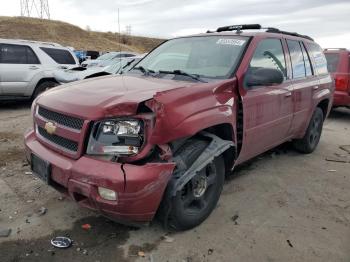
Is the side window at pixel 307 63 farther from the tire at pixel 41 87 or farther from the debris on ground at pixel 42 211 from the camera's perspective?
the tire at pixel 41 87

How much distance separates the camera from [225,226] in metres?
3.80

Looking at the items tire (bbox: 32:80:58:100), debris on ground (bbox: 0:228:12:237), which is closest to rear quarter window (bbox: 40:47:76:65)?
tire (bbox: 32:80:58:100)

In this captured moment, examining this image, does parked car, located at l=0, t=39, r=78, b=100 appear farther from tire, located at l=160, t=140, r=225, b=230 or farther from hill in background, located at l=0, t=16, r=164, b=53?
hill in background, located at l=0, t=16, r=164, b=53

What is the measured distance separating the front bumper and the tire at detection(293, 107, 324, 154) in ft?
12.1

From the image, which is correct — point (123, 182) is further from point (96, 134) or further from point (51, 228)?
point (51, 228)

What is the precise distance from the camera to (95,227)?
12.1 ft

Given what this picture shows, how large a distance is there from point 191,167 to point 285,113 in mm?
2091

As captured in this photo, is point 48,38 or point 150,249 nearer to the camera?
point 150,249

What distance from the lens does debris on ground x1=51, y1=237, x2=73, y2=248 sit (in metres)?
3.37

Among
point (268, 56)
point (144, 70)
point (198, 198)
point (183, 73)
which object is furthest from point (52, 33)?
point (198, 198)

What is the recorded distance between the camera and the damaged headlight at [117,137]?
121 inches

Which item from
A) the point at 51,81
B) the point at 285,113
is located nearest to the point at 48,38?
the point at 51,81

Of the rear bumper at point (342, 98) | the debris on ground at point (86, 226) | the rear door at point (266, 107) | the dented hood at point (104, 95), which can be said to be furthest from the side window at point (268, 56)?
the rear bumper at point (342, 98)

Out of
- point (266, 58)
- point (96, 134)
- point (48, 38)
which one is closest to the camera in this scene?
point (96, 134)
